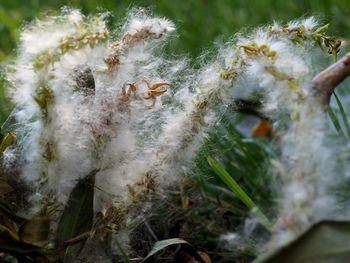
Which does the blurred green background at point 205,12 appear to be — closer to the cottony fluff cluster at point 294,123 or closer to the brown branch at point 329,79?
the cottony fluff cluster at point 294,123

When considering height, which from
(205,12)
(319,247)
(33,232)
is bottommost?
(205,12)

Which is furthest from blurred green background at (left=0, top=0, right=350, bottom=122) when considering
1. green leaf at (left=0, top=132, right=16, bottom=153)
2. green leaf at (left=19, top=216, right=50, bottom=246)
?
green leaf at (left=19, top=216, right=50, bottom=246)

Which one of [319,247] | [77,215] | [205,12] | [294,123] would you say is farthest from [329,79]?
[205,12]

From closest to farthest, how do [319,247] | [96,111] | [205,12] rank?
[319,247], [96,111], [205,12]

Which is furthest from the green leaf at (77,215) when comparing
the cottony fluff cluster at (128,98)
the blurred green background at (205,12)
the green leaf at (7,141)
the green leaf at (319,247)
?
the blurred green background at (205,12)

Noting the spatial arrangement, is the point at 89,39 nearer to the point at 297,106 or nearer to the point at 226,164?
the point at 297,106

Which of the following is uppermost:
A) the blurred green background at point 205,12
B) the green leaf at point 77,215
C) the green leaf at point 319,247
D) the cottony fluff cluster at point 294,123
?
the cottony fluff cluster at point 294,123

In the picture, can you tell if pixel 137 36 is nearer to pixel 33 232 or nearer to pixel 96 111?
pixel 96 111
